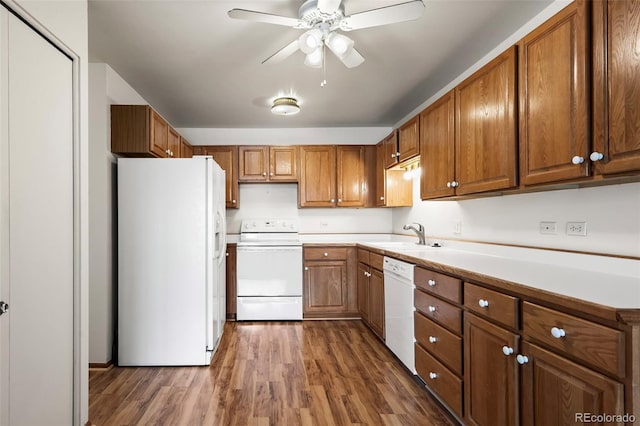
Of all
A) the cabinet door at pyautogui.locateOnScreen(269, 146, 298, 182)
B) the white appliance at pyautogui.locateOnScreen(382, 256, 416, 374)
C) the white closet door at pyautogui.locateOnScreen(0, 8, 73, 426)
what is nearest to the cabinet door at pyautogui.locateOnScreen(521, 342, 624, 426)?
the white appliance at pyautogui.locateOnScreen(382, 256, 416, 374)

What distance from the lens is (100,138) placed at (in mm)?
2752

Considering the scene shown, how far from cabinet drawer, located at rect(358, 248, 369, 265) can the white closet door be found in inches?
101

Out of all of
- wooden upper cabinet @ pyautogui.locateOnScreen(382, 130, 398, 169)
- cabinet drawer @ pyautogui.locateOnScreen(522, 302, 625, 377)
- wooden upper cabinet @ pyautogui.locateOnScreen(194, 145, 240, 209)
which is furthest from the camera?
wooden upper cabinet @ pyautogui.locateOnScreen(194, 145, 240, 209)

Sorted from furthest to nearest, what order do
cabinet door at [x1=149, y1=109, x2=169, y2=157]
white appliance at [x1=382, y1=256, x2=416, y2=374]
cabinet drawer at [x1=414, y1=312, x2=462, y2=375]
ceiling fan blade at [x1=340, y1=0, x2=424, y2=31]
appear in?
cabinet door at [x1=149, y1=109, x2=169, y2=157] < white appliance at [x1=382, y1=256, x2=416, y2=374] < cabinet drawer at [x1=414, y1=312, x2=462, y2=375] < ceiling fan blade at [x1=340, y1=0, x2=424, y2=31]

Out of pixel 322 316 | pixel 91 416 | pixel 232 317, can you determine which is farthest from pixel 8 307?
pixel 322 316

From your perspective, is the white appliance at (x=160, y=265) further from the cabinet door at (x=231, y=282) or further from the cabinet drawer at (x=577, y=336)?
the cabinet drawer at (x=577, y=336)

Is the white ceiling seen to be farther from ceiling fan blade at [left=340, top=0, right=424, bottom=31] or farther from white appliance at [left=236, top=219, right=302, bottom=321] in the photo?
white appliance at [left=236, top=219, right=302, bottom=321]

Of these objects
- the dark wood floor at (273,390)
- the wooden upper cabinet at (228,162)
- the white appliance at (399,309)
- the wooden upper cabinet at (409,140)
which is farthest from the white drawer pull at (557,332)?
the wooden upper cabinet at (228,162)

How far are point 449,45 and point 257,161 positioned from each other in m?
2.59

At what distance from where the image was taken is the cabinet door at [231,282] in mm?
4055

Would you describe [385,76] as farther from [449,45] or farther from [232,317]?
[232,317]

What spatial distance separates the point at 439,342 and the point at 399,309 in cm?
65

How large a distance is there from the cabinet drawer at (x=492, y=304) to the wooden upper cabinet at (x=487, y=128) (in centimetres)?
64

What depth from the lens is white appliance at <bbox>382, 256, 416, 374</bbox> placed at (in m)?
2.46
